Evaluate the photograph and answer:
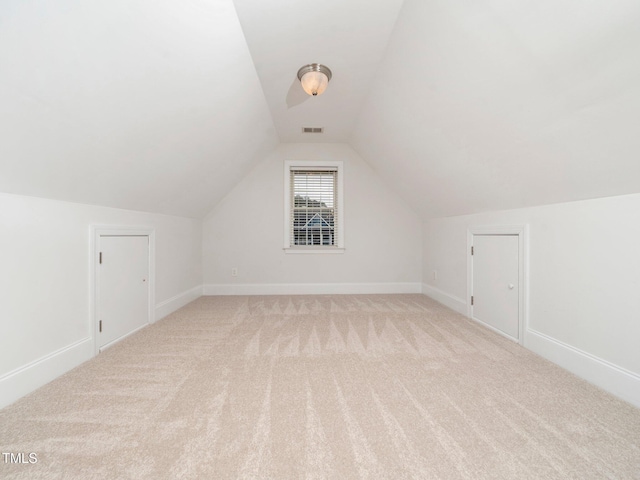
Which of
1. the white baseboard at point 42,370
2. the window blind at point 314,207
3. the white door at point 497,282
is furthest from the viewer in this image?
the window blind at point 314,207

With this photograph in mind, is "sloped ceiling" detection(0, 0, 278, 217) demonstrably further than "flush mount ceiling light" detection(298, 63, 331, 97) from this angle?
No

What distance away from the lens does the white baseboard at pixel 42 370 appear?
140 centimetres

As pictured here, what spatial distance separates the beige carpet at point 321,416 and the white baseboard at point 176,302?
2.16 feet

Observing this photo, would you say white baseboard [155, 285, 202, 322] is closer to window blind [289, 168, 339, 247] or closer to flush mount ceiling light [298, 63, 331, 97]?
window blind [289, 168, 339, 247]

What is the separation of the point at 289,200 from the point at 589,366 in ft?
11.9

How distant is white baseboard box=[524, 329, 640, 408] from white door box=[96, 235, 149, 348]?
11.6 ft

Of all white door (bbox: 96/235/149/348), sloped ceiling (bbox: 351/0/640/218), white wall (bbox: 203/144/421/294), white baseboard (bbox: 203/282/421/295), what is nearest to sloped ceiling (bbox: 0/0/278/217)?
white door (bbox: 96/235/149/348)

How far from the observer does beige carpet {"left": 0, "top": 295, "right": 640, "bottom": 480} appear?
104cm

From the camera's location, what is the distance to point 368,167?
13.5 ft

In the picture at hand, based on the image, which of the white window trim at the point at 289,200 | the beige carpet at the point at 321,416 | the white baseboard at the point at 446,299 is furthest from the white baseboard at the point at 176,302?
the white baseboard at the point at 446,299

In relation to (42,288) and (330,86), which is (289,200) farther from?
(42,288)

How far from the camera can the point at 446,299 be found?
338 centimetres

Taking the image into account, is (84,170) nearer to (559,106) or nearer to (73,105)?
(73,105)

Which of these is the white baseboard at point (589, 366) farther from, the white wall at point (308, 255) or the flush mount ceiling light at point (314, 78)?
the flush mount ceiling light at point (314, 78)
